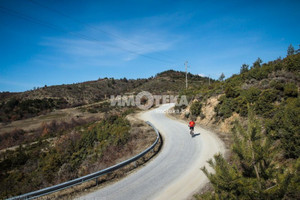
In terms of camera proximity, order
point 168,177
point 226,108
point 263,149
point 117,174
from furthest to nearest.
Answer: point 226,108, point 117,174, point 168,177, point 263,149

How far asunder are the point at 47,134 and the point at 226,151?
2358 centimetres

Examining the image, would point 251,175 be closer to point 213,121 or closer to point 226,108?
point 226,108

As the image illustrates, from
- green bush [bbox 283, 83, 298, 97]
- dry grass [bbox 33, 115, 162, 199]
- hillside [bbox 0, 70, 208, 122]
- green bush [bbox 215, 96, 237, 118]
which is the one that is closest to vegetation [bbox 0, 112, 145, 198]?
dry grass [bbox 33, 115, 162, 199]

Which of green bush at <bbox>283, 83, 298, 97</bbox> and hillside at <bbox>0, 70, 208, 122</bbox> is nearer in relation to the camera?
green bush at <bbox>283, 83, 298, 97</bbox>

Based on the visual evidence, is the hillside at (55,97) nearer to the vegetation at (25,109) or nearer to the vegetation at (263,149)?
the vegetation at (25,109)

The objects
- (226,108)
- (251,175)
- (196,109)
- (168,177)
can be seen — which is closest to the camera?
(251,175)

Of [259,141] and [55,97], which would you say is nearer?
[259,141]

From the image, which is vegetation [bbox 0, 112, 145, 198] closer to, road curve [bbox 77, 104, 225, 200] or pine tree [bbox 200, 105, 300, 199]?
road curve [bbox 77, 104, 225, 200]

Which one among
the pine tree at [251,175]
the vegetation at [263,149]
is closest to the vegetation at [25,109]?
the vegetation at [263,149]

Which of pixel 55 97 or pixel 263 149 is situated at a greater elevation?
pixel 55 97

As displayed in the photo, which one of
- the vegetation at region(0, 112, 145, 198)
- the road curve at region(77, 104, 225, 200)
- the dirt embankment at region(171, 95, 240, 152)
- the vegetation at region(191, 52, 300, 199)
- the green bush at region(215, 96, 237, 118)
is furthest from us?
the green bush at region(215, 96, 237, 118)

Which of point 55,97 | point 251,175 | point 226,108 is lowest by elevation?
point 251,175

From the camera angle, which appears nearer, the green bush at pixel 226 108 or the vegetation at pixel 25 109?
the green bush at pixel 226 108

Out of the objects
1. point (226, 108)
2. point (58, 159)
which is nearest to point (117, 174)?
point (58, 159)
